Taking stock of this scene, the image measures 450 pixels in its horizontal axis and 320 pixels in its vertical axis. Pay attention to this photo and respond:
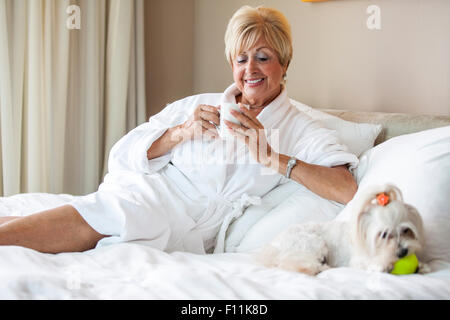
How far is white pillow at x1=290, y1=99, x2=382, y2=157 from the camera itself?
1.89 metres

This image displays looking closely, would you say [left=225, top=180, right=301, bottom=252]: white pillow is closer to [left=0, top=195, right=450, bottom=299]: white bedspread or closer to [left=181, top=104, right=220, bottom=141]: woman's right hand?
[left=181, top=104, right=220, bottom=141]: woman's right hand

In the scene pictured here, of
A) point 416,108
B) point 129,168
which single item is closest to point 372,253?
point 129,168

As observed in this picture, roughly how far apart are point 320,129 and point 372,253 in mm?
805

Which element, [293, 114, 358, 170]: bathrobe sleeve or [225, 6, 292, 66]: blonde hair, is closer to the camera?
[293, 114, 358, 170]: bathrobe sleeve

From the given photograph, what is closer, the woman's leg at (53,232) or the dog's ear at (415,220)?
the dog's ear at (415,220)

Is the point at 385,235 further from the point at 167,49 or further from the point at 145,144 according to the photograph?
the point at 167,49

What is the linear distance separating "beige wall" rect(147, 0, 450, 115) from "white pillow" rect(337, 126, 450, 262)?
2.11ft

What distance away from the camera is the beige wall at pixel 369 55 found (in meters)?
2.08

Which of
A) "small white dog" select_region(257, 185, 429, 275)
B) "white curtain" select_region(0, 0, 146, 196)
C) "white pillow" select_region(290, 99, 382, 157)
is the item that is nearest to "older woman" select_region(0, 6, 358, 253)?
"white pillow" select_region(290, 99, 382, 157)

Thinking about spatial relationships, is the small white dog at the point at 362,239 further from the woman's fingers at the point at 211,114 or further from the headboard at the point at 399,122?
the headboard at the point at 399,122

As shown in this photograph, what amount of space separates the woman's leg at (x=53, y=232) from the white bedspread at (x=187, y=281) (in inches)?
4.7

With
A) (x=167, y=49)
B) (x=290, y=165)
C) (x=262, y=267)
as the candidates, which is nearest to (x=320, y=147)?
(x=290, y=165)

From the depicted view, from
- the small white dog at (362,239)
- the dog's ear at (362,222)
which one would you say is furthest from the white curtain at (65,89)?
the dog's ear at (362,222)

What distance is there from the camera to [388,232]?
41.8 inches
